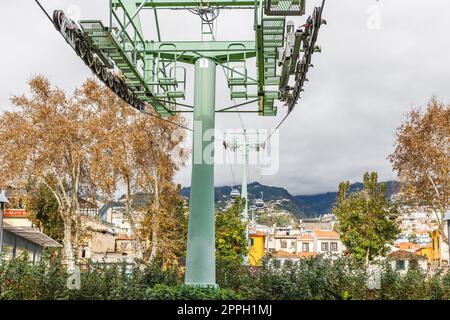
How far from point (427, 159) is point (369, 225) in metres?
11.5

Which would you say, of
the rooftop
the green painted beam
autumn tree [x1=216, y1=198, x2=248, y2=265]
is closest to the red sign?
the rooftop

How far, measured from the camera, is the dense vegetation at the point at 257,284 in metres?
9.30

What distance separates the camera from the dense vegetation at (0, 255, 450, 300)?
9.30m

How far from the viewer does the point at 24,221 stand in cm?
2744

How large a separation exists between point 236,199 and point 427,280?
27622 millimetres

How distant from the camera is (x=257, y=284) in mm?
11016

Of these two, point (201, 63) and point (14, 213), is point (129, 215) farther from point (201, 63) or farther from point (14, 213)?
point (201, 63)

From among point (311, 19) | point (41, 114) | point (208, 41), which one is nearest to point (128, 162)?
point (41, 114)

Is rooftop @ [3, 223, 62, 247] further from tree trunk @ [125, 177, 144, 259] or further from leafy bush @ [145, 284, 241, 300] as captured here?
leafy bush @ [145, 284, 241, 300]

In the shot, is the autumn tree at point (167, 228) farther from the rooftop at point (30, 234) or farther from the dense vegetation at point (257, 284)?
the dense vegetation at point (257, 284)

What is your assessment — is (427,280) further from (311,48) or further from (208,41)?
(208,41)

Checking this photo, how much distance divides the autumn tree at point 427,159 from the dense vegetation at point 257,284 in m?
18.6

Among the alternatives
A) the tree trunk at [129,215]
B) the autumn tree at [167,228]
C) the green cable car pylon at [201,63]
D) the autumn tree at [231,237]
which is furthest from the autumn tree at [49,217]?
the green cable car pylon at [201,63]

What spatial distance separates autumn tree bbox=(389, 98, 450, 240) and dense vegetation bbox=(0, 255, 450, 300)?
18.6 metres
